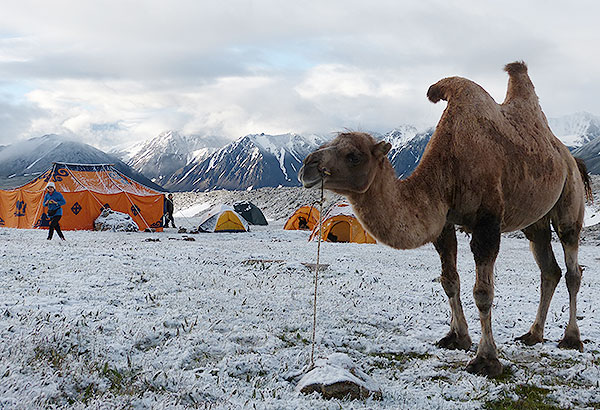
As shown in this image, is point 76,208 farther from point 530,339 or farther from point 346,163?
point 530,339

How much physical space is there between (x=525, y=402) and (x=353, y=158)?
3218 millimetres

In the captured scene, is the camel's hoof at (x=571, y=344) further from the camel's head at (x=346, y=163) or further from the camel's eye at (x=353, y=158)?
the camel's eye at (x=353, y=158)

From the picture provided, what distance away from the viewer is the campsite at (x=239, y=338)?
4805 millimetres

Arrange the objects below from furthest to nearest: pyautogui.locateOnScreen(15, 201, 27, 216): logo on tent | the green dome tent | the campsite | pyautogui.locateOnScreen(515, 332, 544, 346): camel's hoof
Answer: the green dome tent < pyautogui.locateOnScreen(15, 201, 27, 216): logo on tent < pyautogui.locateOnScreen(515, 332, 544, 346): camel's hoof < the campsite

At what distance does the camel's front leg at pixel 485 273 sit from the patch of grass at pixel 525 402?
0.61m

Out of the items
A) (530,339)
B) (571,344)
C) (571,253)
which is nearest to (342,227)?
(571,253)

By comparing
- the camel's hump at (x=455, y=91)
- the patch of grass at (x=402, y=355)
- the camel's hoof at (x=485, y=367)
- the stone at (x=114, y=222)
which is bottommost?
the patch of grass at (x=402, y=355)

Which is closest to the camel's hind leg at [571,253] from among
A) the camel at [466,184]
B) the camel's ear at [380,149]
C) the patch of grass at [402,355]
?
the camel at [466,184]

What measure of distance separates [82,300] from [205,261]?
5.33 meters

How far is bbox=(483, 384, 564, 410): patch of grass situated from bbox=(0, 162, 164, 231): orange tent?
27.3m

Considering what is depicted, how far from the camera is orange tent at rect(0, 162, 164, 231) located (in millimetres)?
28406

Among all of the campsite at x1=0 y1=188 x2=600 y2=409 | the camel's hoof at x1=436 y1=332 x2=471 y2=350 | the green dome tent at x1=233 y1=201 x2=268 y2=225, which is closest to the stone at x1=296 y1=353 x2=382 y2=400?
the campsite at x1=0 y1=188 x2=600 y2=409

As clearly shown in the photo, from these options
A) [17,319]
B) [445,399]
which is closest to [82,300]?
[17,319]

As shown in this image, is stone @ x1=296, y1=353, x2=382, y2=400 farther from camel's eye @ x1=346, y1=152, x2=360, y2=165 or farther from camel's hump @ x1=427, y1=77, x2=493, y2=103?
camel's hump @ x1=427, y1=77, x2=493, y2=103
